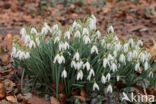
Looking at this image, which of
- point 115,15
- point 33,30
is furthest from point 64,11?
point 33,30

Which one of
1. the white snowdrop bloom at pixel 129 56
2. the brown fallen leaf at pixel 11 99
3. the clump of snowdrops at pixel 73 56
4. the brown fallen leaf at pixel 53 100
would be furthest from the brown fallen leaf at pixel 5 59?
the white snowdrop bloom at pixel 129 56

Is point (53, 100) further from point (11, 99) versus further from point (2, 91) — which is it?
point (2, 91)

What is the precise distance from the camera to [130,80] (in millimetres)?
2357

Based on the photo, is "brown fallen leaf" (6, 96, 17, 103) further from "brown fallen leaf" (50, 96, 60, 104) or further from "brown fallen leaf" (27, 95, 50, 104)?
"brown fallen leaf" (50, 96, 60, 104)

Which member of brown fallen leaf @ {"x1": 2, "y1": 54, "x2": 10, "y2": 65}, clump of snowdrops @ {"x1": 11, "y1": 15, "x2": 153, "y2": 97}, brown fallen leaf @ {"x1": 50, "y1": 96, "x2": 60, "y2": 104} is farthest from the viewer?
brown fallen leaf @ {"x1": 2, "y1": 54, "x2": 10, "y2": 65}

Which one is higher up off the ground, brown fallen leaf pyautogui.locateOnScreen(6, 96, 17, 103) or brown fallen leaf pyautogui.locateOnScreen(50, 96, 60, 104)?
brown fallen leaf pyautogui.locateOnScreen(6, 96, 17, 103)

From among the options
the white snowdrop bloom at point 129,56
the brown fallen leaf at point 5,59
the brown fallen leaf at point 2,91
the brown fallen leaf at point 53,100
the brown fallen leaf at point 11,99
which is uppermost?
the white snowdrop bloom at point 129,56

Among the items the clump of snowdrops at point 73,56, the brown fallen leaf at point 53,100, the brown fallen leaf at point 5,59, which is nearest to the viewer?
the clump of snowdrops at point 73,56

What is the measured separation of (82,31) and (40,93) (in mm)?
788

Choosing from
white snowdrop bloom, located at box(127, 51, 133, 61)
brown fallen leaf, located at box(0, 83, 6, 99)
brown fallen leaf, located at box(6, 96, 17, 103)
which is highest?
white snowdrop bloom, located at box(127, 51, 133, 61)

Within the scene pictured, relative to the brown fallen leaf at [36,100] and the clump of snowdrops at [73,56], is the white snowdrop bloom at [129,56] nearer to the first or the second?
the clump of snowdrops at [73,56]

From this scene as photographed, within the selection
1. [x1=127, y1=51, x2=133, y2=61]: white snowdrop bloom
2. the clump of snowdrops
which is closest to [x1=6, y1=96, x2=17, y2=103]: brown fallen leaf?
the clump of snowdrops

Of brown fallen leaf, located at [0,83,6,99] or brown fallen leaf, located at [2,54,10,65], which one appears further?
brown fallen leaf, located at [2,54,10,65]

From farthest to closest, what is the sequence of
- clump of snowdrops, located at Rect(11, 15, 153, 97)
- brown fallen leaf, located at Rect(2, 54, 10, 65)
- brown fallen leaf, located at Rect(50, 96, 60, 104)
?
brown fallen leaf, located at Rect(2, 54, 10, 65) → brown fallen leaf, located at Rect(50, 96, 60, 104) → clump of snowdrops, located at Rect(11, 15, 153, 97)
